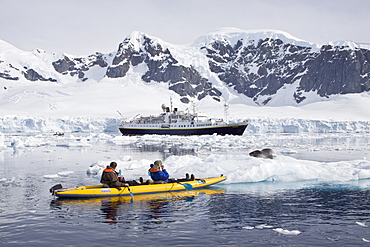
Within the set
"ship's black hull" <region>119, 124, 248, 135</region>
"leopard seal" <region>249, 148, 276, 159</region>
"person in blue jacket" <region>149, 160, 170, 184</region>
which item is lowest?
"person in blue jacket" <region>149, 160, 170, 184</region>

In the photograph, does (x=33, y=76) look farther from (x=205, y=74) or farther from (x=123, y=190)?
(x=123, y=190)

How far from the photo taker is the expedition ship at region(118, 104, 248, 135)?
2418 inches

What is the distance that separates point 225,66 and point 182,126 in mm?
126191

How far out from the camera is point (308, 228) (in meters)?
9.22

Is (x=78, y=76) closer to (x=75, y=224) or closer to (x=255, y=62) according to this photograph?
(x=255, y=62)

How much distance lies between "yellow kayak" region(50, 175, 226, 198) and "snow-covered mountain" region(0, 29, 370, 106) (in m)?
145

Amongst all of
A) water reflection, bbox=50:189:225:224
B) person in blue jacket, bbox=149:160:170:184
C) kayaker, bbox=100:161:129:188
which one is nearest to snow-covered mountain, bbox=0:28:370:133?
person in blue jacket, bbox=149:160:170:184

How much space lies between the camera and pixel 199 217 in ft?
34.1

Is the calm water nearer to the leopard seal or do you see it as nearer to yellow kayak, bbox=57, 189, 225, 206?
yellow kayak, bbox=57, 189, 225, 206

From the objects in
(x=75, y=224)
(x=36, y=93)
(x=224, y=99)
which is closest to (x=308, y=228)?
(x=75, y=224)

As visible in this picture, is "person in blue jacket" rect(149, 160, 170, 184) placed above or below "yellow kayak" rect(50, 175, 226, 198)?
above

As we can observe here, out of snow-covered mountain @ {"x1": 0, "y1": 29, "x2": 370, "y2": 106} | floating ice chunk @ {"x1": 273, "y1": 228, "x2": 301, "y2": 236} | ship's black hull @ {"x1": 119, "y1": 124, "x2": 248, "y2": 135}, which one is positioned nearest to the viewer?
floating ice chunk @ {"x1": 273, "y1": 228, "x2": 301, "y2": 236}

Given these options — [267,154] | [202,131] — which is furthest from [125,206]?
[202,131]

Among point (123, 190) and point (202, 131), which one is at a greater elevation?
point (202, 131)
